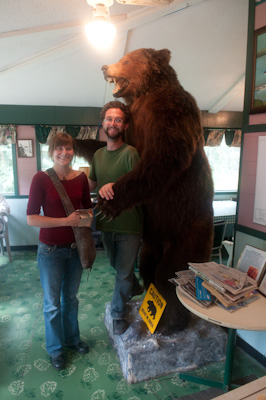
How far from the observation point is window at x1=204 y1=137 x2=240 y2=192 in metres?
5.59

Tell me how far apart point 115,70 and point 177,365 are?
1.99m

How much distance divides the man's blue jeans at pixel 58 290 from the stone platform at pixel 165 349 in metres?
0.40

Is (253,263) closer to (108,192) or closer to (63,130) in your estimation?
(108,192)

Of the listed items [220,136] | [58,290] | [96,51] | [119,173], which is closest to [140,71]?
[119,173]

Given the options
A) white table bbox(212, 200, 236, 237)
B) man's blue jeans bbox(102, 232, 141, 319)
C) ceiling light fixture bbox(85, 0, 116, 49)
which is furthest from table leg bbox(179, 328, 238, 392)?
white table bbox(212, 200, 236, 237)

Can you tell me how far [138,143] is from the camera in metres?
1.73

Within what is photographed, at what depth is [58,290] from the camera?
5.68 feet

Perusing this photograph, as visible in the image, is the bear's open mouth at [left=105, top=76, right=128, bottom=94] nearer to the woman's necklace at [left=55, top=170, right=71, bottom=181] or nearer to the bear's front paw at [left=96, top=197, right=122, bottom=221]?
the woman's necklace at [left=55, top=170, right=71, bottom=181]

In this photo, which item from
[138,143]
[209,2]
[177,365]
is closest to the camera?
[138,143]

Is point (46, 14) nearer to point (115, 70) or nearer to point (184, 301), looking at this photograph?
point (115, 70)

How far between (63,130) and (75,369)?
3.46m

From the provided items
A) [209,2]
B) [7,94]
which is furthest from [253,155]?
[7,94]

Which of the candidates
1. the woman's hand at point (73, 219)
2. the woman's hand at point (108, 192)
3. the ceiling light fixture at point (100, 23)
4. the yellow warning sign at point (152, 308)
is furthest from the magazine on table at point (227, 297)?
the ceiling light fixture at point (100, 23)

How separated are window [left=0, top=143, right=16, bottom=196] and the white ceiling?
72 cm
